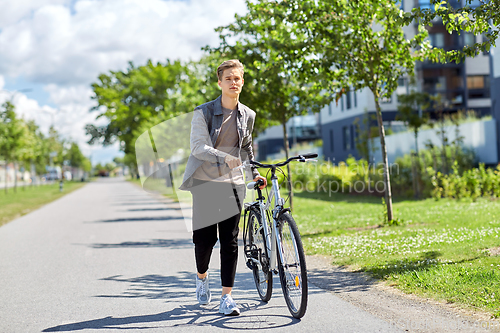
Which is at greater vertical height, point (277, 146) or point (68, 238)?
point (277, 146)

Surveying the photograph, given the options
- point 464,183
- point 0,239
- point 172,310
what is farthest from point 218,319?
point 464,183

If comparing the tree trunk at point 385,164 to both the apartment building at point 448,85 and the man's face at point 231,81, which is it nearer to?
the man's face at point 231,81

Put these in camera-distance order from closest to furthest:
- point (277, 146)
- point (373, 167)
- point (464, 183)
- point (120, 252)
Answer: point (120, 252) < point (464, 183) < point (373, 167) < point (277, 146)

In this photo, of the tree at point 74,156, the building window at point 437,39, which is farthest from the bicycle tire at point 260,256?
the tree at point 74,156

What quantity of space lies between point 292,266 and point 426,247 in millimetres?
3839

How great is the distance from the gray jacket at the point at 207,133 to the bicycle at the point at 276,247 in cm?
32

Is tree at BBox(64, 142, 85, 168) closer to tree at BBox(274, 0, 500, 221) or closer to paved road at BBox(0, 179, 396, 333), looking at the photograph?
paved road at BBox(0, 179, 396, 333)

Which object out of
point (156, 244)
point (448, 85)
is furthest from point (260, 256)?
point (448, 85)

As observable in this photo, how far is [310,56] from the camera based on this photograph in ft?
33.1

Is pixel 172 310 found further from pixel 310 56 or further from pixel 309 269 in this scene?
pixel 310 56

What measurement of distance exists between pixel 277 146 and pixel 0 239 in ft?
179

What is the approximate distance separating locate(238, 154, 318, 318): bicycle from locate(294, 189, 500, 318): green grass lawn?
143 centimetres

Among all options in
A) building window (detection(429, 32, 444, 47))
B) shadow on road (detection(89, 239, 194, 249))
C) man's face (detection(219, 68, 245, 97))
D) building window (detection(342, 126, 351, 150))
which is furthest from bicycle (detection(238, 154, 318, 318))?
building window (detection(429, 32, 444, 47))

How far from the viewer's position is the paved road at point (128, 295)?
4340 mm
